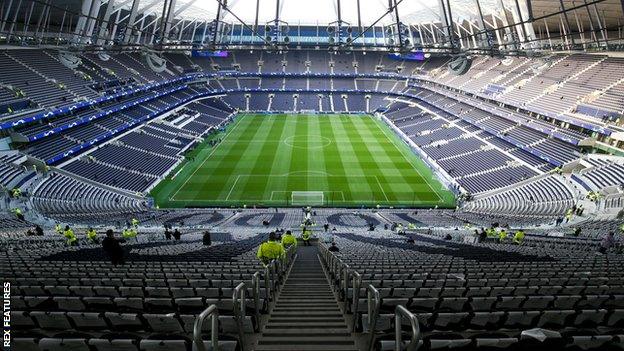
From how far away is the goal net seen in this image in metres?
37.7

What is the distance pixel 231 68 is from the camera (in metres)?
83.6

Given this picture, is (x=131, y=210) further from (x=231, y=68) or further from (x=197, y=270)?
(x=231, y=68)

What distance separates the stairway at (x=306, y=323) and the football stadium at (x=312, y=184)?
5cm

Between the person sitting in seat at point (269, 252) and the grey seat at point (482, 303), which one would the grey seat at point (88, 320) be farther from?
the person sitting in seat at point (269, 252)

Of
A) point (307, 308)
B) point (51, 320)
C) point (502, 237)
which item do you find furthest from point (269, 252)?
point (502, 237)

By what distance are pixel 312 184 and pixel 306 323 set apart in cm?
3538

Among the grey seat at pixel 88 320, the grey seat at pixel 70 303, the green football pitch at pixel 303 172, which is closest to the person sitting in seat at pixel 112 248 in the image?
the grey seat at pixel 70 303

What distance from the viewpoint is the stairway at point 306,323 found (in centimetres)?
475

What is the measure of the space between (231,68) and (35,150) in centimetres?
5301

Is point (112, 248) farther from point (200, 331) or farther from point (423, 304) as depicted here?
point (200, 331)

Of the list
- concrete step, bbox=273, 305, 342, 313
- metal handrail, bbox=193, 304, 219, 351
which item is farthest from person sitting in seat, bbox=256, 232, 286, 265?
metal handrail, bbox=193, 304, 219, 351

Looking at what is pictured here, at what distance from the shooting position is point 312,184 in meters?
41.0

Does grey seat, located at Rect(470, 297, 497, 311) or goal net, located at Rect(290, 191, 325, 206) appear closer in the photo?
grey seat, located at Rect(470, 297, 497, 311)

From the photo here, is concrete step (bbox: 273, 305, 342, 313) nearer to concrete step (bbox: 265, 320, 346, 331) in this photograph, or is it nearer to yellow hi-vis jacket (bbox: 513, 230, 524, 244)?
concrete step (bbox: 265, 320, 346, 331)
